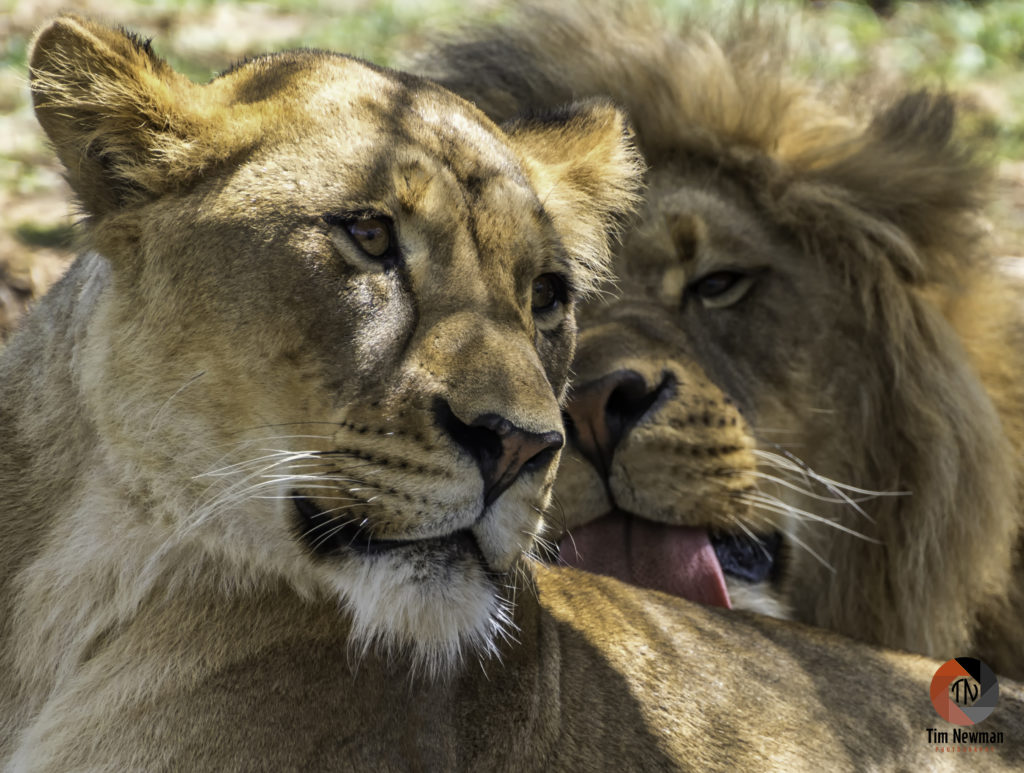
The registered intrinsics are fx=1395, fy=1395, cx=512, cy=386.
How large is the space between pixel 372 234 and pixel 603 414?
3.00 feet

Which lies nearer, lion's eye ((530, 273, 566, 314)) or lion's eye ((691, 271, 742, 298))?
lion's eye ((530, 273, 566, 314))

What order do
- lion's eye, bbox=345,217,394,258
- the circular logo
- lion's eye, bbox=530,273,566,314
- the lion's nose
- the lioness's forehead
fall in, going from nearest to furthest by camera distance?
lion's eye, bbox=345,217,394,258 → the lioness's forehead → lion's eye, bbox=530,273,566,314 → the circular logo → the lion's nose

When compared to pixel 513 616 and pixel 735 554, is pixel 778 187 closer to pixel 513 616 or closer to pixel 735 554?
pixel 735 554

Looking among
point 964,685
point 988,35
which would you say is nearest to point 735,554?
point 964,685

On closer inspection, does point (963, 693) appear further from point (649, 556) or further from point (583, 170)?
point (583, 170)

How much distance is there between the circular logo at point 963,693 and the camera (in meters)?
2.47

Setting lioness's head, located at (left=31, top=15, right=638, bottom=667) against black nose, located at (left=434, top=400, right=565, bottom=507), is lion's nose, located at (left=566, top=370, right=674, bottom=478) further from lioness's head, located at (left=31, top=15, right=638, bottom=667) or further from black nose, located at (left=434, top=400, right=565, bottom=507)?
black nose, located at (left=434, top=400, right=565, bottom=507)

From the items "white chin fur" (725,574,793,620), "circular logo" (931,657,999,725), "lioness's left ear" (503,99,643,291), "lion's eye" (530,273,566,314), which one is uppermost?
"lioness's left ear" (503,99,643,291)

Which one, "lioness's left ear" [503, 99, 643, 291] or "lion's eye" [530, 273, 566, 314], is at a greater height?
"lioness's left ear" [503, 99, 643, 291]

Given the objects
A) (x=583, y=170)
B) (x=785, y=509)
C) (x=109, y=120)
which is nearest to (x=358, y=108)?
(x=109, y=120)

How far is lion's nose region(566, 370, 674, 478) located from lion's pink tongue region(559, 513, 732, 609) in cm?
15

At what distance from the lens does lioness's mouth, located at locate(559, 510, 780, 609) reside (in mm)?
2875

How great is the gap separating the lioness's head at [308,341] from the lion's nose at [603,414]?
2.10 ft

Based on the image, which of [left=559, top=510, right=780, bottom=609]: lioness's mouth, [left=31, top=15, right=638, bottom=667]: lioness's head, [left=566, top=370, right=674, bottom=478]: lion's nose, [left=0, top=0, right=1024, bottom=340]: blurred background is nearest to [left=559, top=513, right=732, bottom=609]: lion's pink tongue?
[left=559, top=510, right=780, bottom=609]: lioness's mouth
